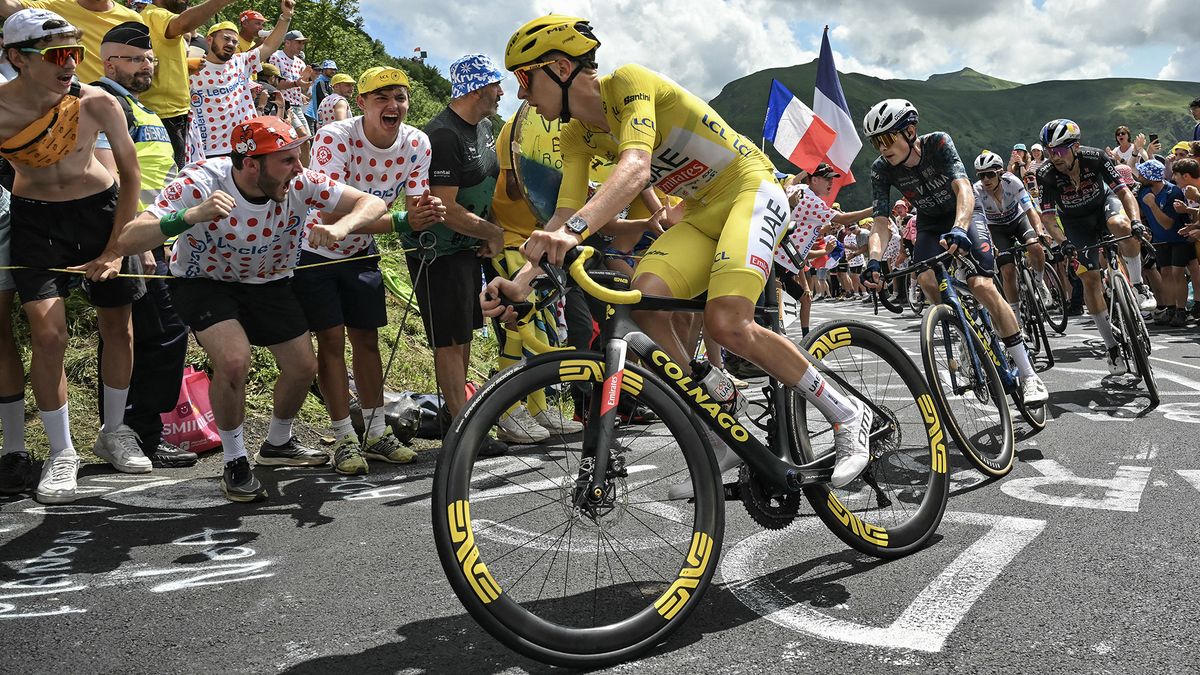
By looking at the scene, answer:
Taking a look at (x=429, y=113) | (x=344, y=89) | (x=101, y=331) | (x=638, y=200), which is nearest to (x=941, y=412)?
(x=638, y=200)

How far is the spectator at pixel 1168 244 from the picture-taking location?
13.9 meters

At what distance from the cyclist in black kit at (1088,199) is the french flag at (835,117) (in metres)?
2.65

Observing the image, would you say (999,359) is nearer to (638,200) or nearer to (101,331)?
(638,200)

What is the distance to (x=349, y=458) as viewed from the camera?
19.7 feet

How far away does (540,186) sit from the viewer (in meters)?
6.85

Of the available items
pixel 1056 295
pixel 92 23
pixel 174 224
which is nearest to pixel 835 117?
pixel 1056 295

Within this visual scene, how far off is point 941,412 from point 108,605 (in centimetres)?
367

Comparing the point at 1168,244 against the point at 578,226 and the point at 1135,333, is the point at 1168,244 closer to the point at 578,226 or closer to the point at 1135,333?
the point at 1135,333

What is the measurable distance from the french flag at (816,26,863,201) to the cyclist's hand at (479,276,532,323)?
30.7 ft

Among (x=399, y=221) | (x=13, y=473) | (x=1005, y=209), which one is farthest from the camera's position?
(x=1005, y=209)

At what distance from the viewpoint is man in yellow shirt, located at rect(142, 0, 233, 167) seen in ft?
24.3

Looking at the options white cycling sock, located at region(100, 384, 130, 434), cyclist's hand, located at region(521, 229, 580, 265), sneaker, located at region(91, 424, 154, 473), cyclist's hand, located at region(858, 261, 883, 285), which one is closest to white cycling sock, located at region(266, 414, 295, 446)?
sneaker, located at region(91, 424, 154, 473)

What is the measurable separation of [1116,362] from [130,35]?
8.32 metres

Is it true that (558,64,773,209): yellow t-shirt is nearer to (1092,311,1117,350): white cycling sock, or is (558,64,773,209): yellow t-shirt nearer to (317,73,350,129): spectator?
(1092,311,1117,350): white cycling sock
